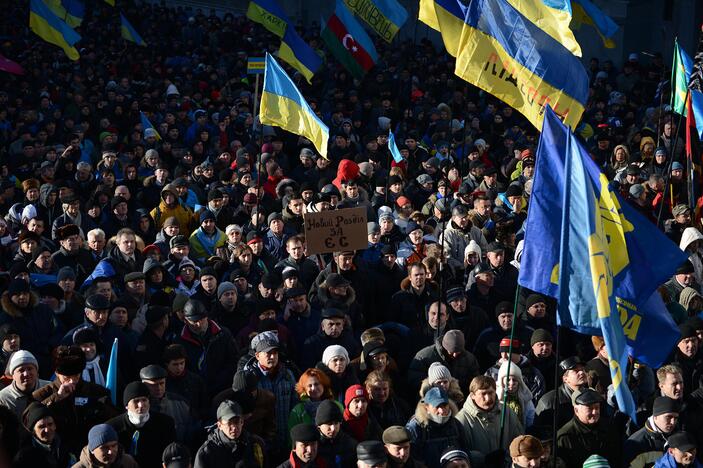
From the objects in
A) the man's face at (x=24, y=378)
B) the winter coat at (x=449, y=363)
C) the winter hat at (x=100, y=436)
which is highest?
the winter coat at (x=449, y=363)

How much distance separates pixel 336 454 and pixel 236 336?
2.36m

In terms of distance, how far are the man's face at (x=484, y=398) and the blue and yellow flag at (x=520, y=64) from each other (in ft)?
6.43

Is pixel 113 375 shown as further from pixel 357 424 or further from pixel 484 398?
pixel 484 398

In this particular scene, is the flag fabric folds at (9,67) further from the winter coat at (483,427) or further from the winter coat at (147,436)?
the winter coat at (483,427)

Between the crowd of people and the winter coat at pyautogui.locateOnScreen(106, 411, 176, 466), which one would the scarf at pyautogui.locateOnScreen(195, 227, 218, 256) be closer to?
the crowd of people

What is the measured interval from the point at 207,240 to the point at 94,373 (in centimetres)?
391

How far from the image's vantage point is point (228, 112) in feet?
66.3

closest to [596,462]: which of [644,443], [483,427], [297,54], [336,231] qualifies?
[644,443]

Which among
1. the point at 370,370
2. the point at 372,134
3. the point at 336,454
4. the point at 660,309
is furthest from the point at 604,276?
the point at 372,134

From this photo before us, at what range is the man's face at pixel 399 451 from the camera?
24.0ft

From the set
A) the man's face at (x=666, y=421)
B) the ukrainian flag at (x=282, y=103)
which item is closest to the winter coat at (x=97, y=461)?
the man's face at (x=666, y=421)

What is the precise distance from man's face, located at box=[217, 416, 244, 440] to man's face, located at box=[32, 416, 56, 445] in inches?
A: 41.3

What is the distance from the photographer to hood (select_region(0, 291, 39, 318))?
876cm

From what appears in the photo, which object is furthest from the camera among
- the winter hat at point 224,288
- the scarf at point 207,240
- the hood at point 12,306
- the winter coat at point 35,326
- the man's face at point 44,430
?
the scarf at point 207,240
